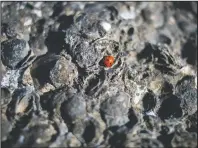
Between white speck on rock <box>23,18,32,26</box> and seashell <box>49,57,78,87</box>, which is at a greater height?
white speck on rock <box>23,18,32,26</box>

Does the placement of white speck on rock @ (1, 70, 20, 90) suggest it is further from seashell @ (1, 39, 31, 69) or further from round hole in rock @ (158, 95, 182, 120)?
round hole in rock @ (158, 95, 182, 120)

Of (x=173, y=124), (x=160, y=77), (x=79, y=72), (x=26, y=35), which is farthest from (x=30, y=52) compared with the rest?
(x=173, y=124)

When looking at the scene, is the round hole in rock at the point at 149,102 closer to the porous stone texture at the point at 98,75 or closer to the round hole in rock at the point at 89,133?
the porous stone texture at the point at 98,75

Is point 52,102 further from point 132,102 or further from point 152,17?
point 152,17

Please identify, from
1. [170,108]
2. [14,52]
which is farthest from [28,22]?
[170,108]

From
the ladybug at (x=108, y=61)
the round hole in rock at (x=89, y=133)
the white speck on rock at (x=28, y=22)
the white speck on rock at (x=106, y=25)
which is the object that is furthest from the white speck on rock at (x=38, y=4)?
the round hole in rock at (x=89, y=133)

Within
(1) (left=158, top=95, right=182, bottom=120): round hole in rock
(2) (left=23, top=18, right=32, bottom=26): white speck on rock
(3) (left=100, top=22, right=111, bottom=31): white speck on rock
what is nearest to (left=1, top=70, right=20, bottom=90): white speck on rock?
(2) (left=23, top=18, right=32, bottom=26): white speck on rock

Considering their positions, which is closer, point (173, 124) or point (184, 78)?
point (173, 124)

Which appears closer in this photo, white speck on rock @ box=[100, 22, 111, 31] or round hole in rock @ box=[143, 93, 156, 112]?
round hole in rock @ box=[143, 93, 156, 112]
